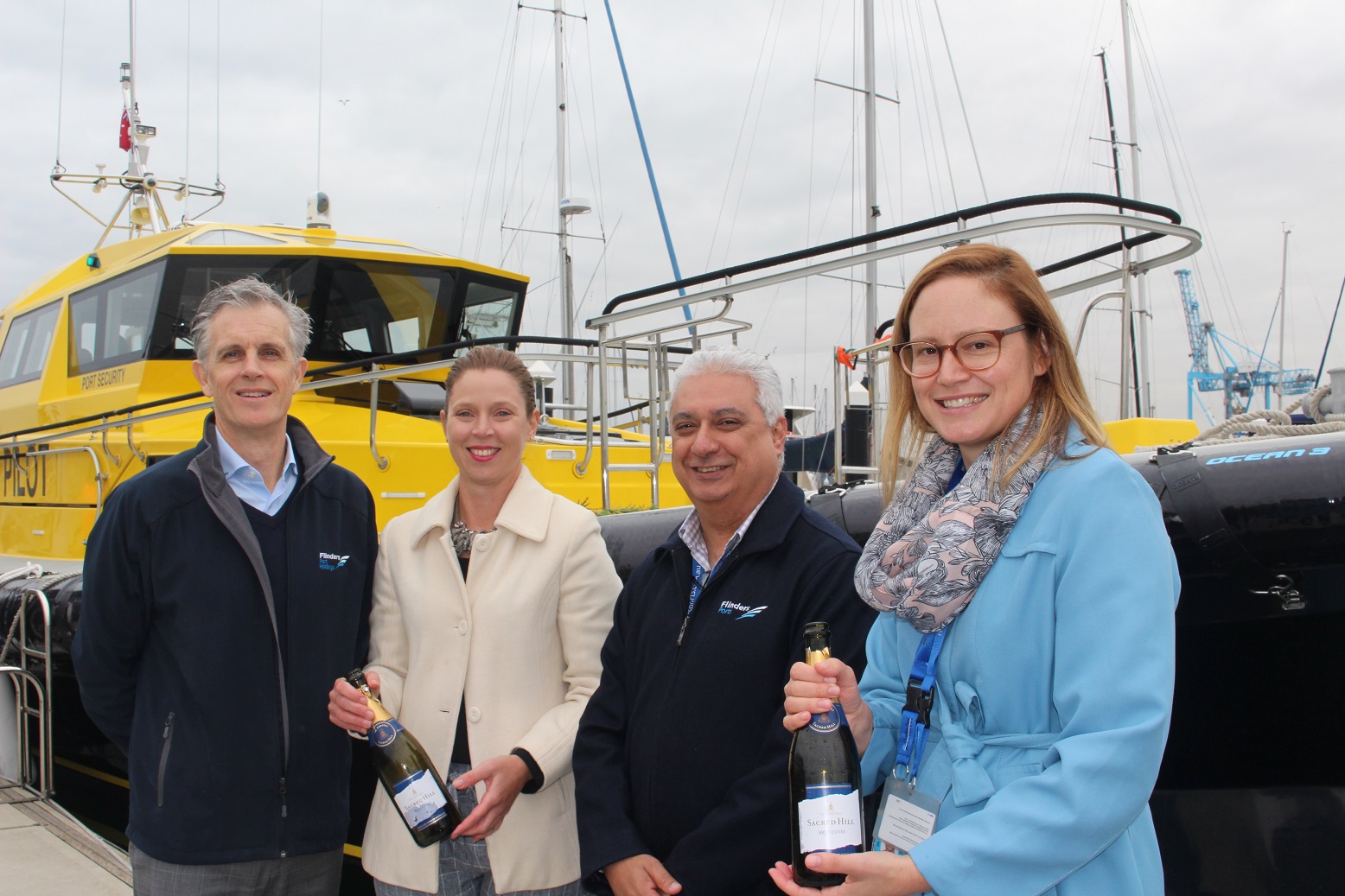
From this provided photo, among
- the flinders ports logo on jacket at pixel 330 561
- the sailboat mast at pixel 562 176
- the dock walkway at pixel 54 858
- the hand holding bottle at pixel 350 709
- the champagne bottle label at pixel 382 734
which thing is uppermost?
the sailboat mast at pixel 562 176

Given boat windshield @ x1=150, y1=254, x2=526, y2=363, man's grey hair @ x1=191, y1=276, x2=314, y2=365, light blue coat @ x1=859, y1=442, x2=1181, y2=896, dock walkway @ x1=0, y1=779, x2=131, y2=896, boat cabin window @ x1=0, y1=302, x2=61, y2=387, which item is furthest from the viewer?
boat cabin window @ x1=0, y1=302, x2=61, y2=387

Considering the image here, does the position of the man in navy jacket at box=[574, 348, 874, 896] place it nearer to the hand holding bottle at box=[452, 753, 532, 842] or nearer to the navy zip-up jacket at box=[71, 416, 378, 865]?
the hand holding bottle at box=[452, 753, 532, 842]

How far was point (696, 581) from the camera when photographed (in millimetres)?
2271

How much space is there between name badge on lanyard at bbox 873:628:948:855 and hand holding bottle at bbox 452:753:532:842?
95 centimetres

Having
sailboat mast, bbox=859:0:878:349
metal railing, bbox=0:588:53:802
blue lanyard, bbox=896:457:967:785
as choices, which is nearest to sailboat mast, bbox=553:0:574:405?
sailboat mast, bbox=859:0:878:349

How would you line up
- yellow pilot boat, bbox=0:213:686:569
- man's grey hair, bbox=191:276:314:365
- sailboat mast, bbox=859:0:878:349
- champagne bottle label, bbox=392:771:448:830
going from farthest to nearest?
sailboat mast, bbox=859:0:878:349 → yellow pilot boat, bbox=0:213:686:569 → man's grey hair, bbox=191:276:314:365 → champagne bottle label, bbox=392:771:448:830

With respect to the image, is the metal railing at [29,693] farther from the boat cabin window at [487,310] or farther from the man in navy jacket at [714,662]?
the man in navy jacket at [714,662]

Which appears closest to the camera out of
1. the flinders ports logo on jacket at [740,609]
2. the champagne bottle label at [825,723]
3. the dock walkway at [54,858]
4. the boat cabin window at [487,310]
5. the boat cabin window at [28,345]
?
the champagne bottle label at [825,723]

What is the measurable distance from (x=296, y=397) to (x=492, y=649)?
4.29 meters

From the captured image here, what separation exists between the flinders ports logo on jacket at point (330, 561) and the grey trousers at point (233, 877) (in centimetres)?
69

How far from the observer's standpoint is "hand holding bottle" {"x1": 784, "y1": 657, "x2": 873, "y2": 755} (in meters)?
1.59

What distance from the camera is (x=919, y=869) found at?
1.43m

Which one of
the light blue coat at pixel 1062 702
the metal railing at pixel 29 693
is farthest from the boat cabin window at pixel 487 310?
the light blue coat at pixel 1062 702

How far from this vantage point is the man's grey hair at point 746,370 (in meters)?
2.29
